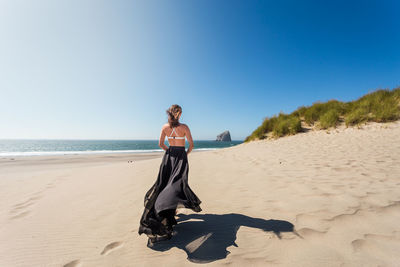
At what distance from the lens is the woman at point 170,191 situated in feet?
7.06

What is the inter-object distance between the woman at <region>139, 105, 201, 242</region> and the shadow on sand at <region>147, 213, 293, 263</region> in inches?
7.0

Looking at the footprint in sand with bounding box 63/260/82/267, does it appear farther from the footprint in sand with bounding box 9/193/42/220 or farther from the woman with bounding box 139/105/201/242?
the footprint in sand with bounding box 9/193/42/220

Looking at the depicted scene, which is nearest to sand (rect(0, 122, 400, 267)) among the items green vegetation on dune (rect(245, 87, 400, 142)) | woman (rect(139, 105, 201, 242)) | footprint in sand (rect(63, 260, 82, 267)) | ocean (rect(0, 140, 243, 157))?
footprint in sand (rect(63, 260, 82, 267))

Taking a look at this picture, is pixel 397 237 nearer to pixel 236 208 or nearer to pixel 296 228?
pixel 296 228

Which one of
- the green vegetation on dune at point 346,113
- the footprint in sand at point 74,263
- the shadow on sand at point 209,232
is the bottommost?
the footprint in sand at point 74,263

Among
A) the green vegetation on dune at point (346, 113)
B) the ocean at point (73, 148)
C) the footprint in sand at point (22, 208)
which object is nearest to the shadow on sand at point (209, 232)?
the footprint in sand at point (22, 208)

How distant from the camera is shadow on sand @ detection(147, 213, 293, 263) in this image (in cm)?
190

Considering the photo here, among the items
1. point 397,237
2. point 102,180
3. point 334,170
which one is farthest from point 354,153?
point 102,180

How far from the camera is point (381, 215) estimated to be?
2350 mm

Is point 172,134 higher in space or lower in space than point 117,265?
higher

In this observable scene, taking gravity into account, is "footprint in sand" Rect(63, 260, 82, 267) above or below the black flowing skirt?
below

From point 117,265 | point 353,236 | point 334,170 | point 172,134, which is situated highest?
point 172,134

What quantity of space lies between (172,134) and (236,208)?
1.92m

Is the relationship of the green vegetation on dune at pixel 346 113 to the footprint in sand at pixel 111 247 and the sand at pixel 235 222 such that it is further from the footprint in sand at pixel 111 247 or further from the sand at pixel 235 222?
the footprint in sand at pixel 111 247
